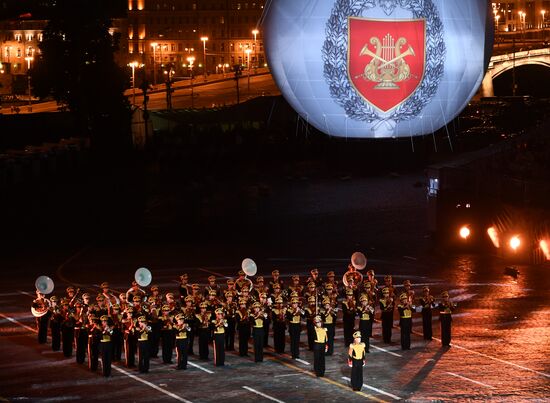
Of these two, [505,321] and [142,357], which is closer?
[142,357]

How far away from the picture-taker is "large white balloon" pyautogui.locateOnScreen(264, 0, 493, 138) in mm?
43656

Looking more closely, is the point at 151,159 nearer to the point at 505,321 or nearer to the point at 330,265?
the point at 330,265

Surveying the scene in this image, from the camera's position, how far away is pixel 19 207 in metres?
59.4

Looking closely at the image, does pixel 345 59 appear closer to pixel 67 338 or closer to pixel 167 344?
pixel 167 344

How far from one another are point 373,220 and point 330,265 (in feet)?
38.4

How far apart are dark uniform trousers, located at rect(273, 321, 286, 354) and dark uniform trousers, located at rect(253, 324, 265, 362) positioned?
0.97 m

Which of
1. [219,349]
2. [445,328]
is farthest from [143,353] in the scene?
[445,328]

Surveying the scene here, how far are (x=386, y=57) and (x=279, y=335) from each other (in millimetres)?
15186

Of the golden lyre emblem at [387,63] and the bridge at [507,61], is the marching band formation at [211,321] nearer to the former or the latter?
the golden lyre emblem at [387,63]

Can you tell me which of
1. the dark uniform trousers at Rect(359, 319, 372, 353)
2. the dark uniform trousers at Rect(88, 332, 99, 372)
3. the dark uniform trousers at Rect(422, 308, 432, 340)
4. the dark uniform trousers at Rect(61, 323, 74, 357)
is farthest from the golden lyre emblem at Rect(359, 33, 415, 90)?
the dark uniform trousers at Rect(88, 332, 99, 372)

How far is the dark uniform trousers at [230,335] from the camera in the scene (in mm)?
32312

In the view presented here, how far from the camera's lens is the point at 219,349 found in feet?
99.2

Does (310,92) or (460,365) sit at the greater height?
(310,92)

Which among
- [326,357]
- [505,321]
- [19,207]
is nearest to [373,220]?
[19,207]
